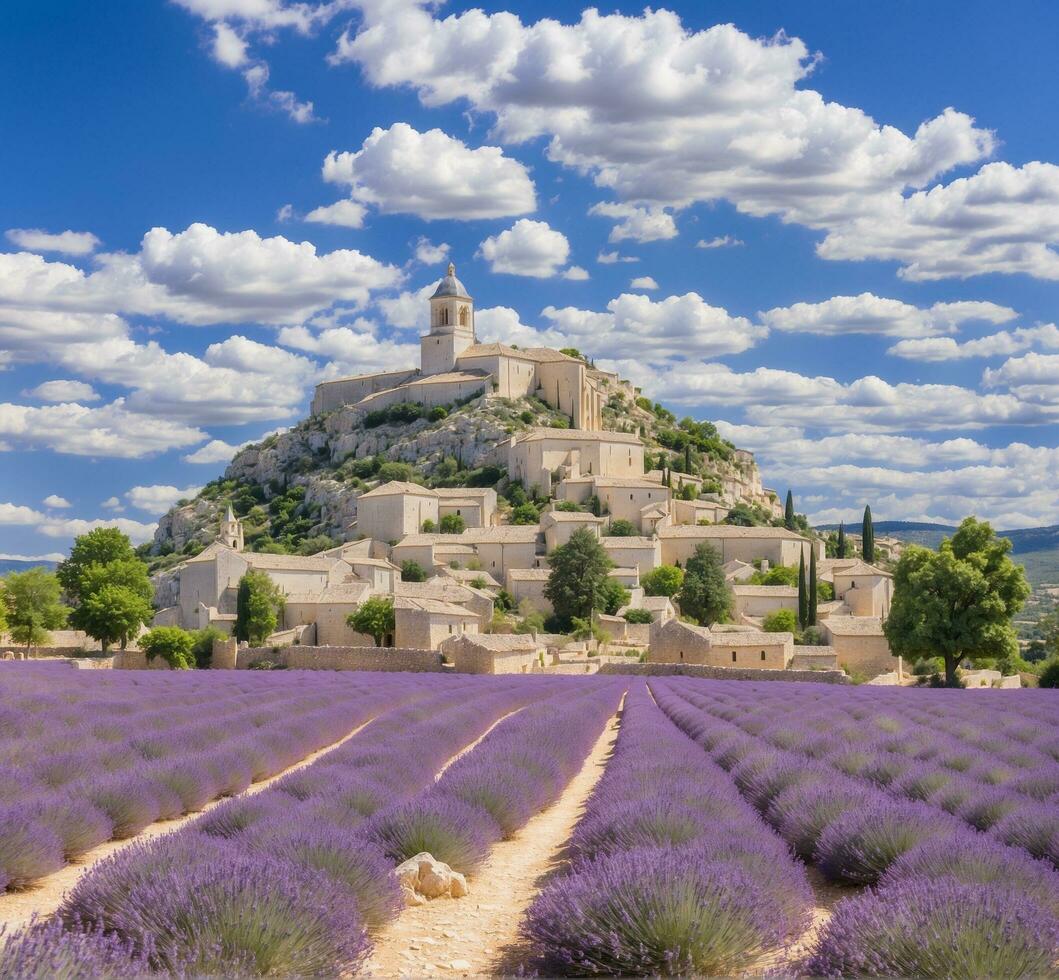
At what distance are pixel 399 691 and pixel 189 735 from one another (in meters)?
11.7

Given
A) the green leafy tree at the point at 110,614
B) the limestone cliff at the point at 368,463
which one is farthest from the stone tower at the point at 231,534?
the green leafy tree at the point at 110,614

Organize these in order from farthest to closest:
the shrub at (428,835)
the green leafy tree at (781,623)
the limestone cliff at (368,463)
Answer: the limestone cliff at (368,463) → the green leafy tree at (781,623) → the shrub at (428,835)

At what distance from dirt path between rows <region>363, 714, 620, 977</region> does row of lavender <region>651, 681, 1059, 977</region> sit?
1818 millimetres

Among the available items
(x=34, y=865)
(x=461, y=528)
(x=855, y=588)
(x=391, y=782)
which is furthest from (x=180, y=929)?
(x=461, y=528)

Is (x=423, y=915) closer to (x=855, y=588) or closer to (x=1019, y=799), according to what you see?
(x=1019, y=799)

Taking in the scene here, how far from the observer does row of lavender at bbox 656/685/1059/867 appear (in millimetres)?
8695

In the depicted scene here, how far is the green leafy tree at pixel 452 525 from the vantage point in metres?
75.7

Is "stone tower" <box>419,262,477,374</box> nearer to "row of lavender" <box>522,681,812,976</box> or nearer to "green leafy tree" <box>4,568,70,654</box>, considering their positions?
"green leafy tree" <box>4,568,70,654</box>

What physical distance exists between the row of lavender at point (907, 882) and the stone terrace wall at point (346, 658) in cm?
3398

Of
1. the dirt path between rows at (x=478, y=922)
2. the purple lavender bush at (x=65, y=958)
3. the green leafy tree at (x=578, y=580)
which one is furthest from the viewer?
the green leafy tree at (x=578, y=580)

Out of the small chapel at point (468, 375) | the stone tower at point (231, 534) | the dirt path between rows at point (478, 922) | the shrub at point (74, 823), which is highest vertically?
the small chapel at point (468, 375)

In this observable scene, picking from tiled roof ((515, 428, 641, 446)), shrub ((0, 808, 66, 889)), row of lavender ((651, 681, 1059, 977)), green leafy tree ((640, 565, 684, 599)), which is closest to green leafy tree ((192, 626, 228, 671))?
green leafy tree ((640, 565, 684, 599))

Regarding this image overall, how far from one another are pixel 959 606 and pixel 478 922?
107 ft

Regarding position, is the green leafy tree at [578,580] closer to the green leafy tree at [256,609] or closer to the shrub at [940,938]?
the green leafy tree at [256,609]
